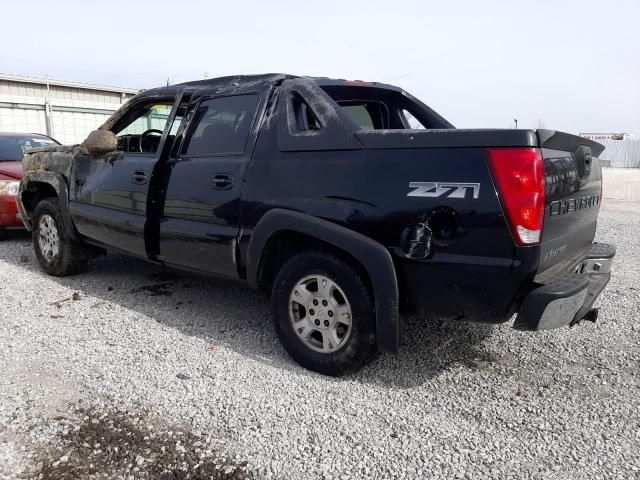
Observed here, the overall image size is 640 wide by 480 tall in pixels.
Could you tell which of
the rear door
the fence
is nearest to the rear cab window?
the rear door

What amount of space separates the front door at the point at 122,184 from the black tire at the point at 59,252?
341mm

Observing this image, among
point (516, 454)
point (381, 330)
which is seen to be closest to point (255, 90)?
point (381, 330)

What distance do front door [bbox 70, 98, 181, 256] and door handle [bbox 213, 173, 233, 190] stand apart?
75cm

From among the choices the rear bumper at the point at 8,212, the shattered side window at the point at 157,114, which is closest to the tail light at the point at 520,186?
the shattered side window at the point at 157,114

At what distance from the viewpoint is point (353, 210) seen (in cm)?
294

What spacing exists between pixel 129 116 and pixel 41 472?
3.45 meters

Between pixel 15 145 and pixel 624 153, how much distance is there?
1717 inches

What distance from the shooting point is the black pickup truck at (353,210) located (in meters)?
2.57

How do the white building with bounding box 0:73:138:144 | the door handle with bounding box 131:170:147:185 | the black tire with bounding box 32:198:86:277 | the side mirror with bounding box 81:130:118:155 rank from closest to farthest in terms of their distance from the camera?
the door handle with bounding box 131:170:147:185, the side mirror with bounding box 81:130:118:155, the black tire with bounding box 32:198:86:277, the white building with bounding box 0:73:138:144

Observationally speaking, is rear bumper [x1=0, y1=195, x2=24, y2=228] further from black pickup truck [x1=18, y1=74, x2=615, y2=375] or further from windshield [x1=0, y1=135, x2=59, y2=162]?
black pickup truck [x1=18, y1=74, x2=615, y2=375]

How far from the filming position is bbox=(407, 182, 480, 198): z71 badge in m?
2.57

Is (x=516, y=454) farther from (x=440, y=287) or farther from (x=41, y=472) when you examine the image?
(x=41, y=472)

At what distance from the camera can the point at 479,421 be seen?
9.04 feet

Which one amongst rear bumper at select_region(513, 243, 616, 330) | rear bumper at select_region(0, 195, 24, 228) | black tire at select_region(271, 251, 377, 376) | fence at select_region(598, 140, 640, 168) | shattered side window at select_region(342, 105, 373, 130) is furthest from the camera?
fence at select_region(598, 140, 640, 168)
